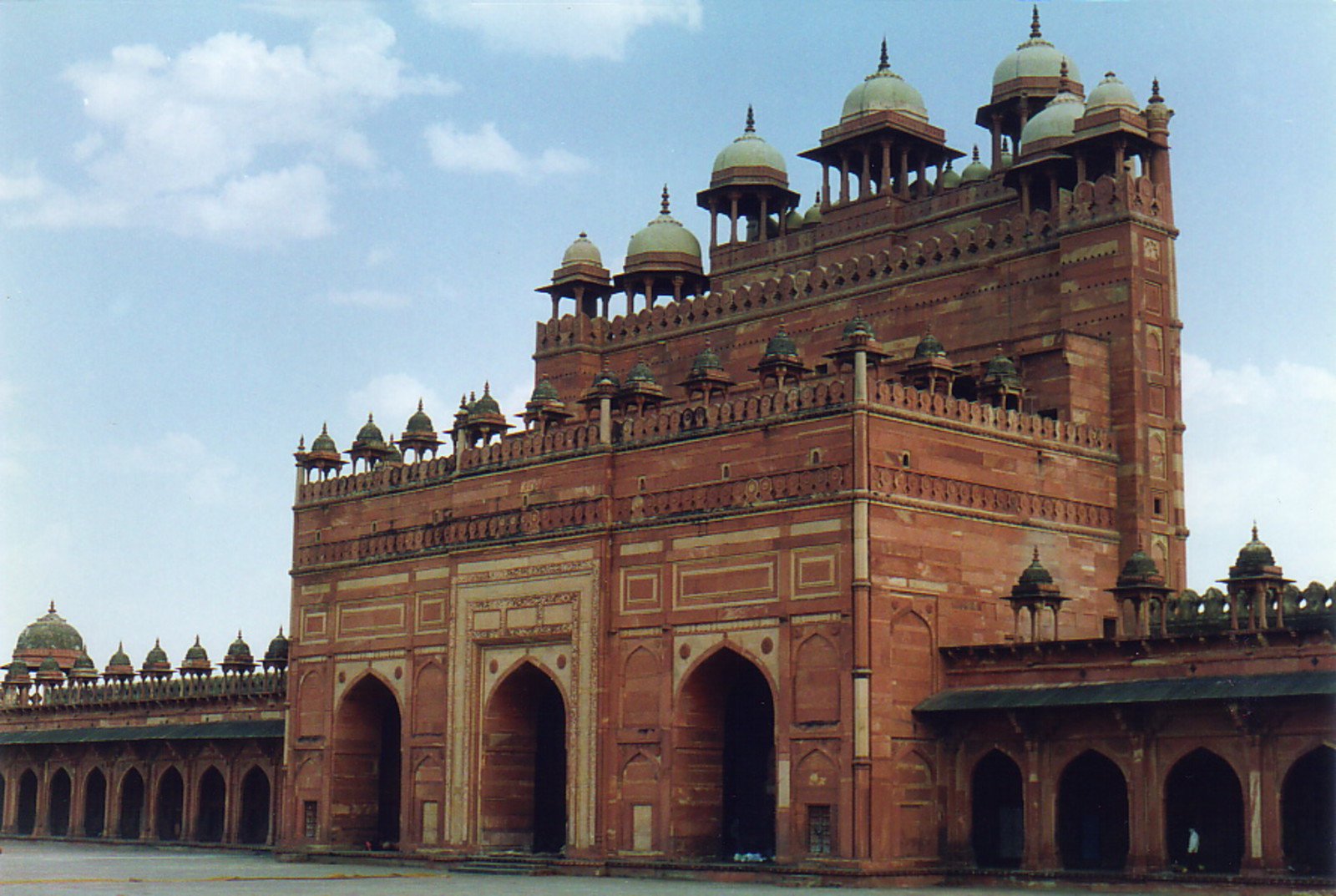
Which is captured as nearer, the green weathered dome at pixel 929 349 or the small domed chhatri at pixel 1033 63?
the green weathered dome at pixel 929 349

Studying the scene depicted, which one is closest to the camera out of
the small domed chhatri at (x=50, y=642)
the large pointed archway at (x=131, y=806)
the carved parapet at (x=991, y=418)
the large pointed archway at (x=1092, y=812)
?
the large pointed archway at (x=1092, y=812)

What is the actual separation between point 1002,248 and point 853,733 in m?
10.7

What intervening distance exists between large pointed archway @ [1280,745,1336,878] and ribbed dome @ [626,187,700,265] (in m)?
20.1

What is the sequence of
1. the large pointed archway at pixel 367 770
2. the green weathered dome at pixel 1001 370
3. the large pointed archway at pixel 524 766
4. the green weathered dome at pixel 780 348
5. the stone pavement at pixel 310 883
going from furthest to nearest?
the large pointed archway at pixel 367 770 → the large pointed archway at pixel 524 766 → the green weathered dome at pixel 1001 370 → the green weathered dome at pixel 780 348 → the stone pavement at pixel 310 883

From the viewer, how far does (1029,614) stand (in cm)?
2984

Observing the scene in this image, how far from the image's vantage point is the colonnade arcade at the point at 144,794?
4419cm

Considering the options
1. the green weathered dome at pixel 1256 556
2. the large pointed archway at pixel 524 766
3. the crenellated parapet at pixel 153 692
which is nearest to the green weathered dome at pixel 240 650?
the crenellated parapet at pixel 153 692

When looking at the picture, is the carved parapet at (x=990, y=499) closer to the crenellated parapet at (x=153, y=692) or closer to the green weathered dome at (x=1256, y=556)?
the green weathered dome at (x=1256, y=556)

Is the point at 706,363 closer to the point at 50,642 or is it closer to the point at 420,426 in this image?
the point at 420,426

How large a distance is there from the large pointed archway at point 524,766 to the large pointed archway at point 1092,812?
10.3 meters

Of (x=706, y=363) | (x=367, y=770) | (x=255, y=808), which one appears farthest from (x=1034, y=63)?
(x=255, y=808)

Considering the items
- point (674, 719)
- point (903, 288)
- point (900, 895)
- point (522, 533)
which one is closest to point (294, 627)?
point (522, 533)

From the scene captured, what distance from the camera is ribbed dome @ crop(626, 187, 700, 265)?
4100cm

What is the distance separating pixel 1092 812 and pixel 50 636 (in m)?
42.4
